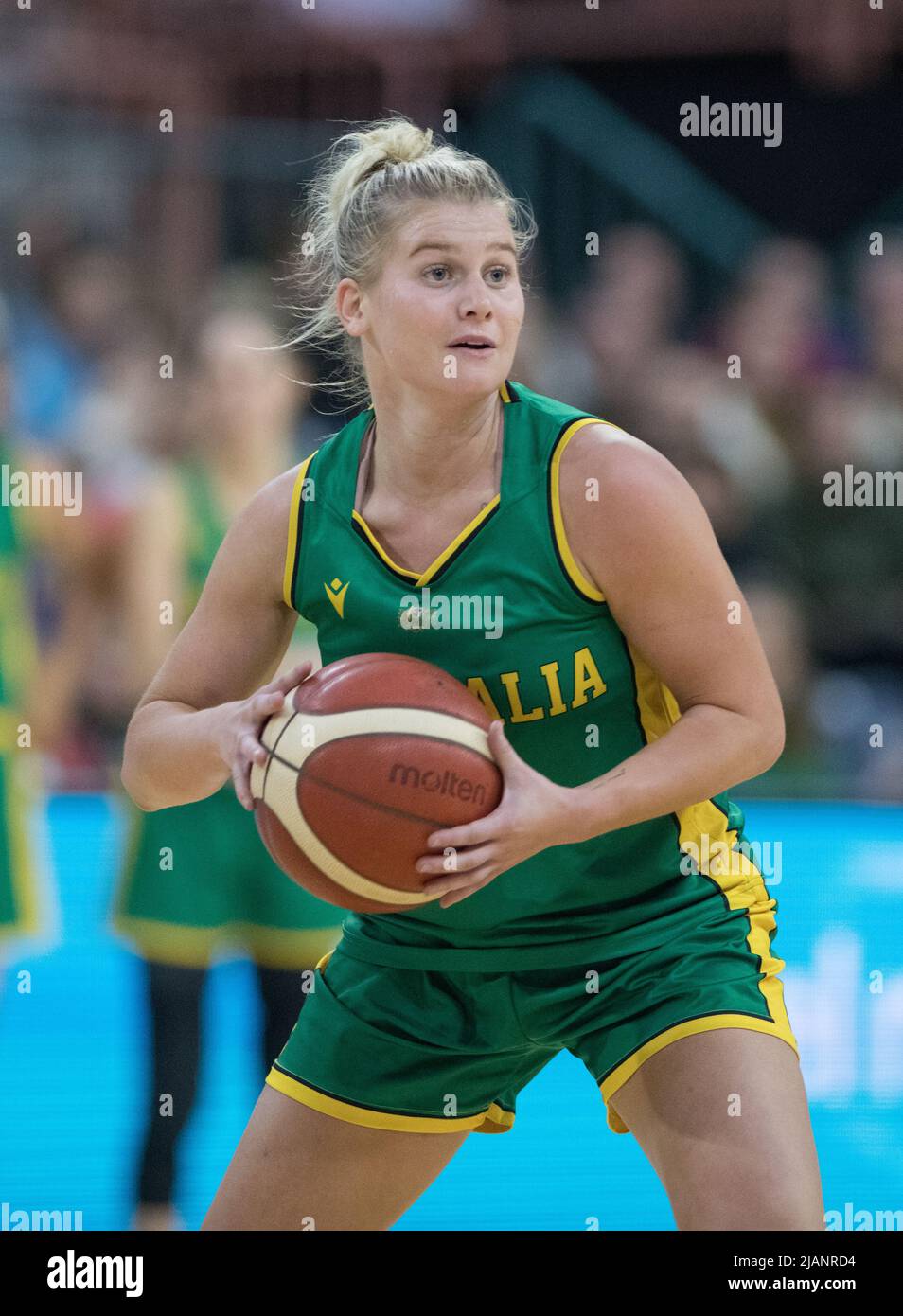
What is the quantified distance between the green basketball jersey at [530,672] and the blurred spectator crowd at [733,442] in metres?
3.98

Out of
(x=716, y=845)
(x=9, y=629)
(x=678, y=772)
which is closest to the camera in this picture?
(x=678, y=772)

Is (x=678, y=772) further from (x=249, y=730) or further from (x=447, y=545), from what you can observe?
(x=249, y=730)

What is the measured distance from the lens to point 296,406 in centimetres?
725

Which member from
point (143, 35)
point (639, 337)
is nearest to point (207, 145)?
point (143, 35)

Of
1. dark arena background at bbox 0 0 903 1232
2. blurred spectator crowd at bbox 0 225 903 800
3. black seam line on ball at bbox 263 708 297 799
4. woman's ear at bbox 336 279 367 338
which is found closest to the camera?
black seam line on ball at bbox 263 708 297 799

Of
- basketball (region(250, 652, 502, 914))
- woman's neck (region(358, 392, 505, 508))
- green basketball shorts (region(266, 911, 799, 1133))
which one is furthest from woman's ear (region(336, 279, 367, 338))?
green basketball shorts (region(266, 911, 799, 1133))

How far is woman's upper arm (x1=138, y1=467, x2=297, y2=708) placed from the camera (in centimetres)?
226

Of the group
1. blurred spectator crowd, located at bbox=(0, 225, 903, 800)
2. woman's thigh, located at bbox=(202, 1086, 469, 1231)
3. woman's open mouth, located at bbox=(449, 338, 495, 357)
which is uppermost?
blurred spectator crowd, located at bbox=(0, 225, 903, 800)

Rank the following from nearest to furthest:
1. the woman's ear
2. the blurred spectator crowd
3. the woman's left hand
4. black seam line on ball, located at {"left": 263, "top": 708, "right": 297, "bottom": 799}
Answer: the woman's left hand → black seam line on ball, located at {"left": 263, "top": 708, "right": 297, "bottom": 799} → the woman's ear → the blurred spectator crowd

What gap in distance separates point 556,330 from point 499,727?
18.3 ft

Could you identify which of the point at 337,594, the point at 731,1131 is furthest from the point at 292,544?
the point at 731,1131

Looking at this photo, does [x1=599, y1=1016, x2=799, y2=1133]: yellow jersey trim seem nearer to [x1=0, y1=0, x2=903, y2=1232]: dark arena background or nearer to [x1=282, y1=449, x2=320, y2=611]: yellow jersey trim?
[x1=282, y1=449, x2=320, y2=611]: yellow jersey trim

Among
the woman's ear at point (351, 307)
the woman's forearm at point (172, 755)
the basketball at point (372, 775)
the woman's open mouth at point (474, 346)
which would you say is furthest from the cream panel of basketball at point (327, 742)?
the woman's ear at point (351, 307)

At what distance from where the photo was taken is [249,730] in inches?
80.4
